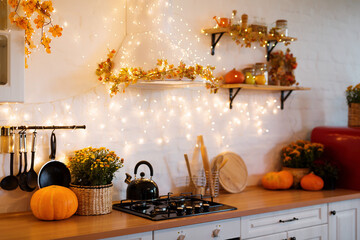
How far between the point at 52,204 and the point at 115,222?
350 millimetres

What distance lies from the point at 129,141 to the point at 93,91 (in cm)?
42

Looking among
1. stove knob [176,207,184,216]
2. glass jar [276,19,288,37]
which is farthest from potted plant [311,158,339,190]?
stove knob [176,207,184,216]

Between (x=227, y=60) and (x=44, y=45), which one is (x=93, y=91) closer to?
(x=44, y=45)

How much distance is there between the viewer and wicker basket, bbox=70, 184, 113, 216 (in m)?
2.68

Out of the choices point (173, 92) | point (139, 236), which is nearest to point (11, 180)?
point (139, 236)

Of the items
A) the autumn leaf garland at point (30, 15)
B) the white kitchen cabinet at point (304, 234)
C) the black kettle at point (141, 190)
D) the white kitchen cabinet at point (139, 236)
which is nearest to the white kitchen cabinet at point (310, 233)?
the white kitchen cabinet at point (304, 234)

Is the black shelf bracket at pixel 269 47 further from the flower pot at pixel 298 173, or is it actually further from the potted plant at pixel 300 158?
the flower pot at pixel 298 173

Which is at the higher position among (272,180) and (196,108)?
(196,108)

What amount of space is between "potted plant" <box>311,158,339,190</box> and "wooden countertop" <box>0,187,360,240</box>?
1.04ft

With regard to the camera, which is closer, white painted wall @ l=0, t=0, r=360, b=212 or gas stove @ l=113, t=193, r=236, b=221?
gas stove @ l=113, t=193, r=236, b=221

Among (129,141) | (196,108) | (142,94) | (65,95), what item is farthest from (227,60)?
(65,95)

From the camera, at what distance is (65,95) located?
2.91 meters

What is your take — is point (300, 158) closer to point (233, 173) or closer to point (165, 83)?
point (233, 173)

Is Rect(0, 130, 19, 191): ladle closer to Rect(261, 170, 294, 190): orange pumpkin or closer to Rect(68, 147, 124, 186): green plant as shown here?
Rect(68, 147, 124, 186): green plant
